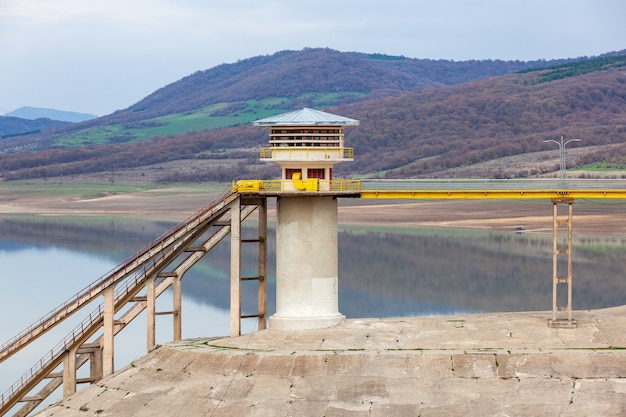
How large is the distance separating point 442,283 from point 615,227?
26.5 metres

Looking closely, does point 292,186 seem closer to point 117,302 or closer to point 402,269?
point 117,302

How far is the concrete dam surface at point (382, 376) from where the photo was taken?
36000 mm

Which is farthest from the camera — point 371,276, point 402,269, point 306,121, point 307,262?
point 402,269

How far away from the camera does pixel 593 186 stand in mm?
45125

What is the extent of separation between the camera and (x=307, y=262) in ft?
144

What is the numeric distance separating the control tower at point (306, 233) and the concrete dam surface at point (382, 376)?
1820mm

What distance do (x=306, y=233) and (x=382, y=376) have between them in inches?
296

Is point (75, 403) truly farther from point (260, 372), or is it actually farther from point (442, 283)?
point (442, 283)

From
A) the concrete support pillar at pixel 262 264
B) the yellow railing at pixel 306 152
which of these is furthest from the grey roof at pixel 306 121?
the concrete support pillar at pixel 262 264

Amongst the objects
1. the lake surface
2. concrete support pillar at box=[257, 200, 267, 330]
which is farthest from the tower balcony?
the lake surface

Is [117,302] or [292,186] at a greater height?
[292,186]

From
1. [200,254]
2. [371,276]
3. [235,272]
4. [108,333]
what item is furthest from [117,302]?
[371,276]

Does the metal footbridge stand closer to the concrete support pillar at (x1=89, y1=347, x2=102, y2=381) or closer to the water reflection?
the concrete support pillar at (x1=89, y1=347, x2=102, y2=381)

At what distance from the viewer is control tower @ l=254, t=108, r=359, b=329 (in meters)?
43.8
